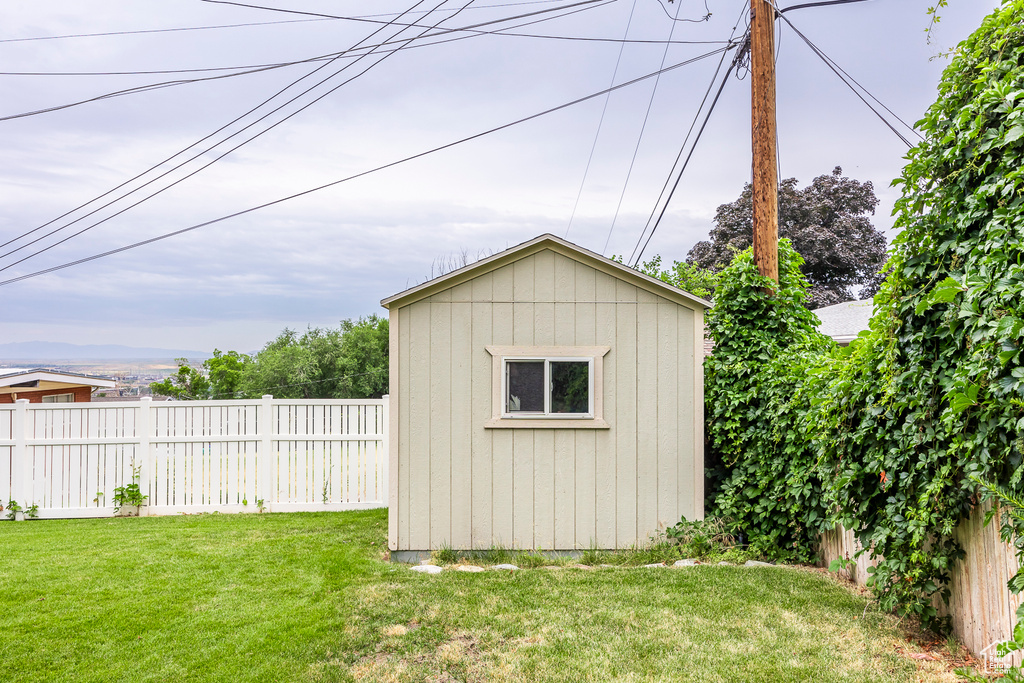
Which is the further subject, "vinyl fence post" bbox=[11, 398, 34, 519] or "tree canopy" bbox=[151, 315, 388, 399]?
"tree canopy" bbox=[151, 315, 388, 399]

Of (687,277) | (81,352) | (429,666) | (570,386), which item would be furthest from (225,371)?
(81,352)

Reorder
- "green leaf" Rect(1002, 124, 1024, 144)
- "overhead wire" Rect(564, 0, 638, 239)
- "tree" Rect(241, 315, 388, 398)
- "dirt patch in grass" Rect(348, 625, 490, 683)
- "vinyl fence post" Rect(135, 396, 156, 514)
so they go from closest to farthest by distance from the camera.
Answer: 1. "green leaf" Rect(1002, 124, 1024, 144)
2. "dirt patch in grass" Rect(348, 625, 490, 683)
3. "vinyl fence post" Rect(135, 396, 156, 514)
4. "overhead wire" Rect(564, 0, 638, 239)
5. "tree" Rect(241, 315, 388, 398)

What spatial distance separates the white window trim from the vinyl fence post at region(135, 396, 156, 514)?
4.86 m

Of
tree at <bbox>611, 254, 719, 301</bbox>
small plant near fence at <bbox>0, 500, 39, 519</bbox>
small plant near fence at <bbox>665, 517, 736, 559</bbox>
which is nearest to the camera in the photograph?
small plant near fence at <bbox>665, 517, 736, 559</bbox>

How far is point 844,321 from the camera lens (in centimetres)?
1355

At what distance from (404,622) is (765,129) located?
5.48 metres

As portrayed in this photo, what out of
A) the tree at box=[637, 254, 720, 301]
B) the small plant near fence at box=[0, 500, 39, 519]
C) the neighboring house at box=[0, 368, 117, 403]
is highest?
A: the tree at box=[637, 254, 720, 301]

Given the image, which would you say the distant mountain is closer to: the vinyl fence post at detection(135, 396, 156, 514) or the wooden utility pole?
the vinyl fence post at detection(135, 396, 156, 514)

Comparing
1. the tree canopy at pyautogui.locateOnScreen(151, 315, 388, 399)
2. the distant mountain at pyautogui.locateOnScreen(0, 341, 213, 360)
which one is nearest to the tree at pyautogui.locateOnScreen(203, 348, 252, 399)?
the distant mountain at pyautogui.locateOnScreen(0, 341, 213, 360)

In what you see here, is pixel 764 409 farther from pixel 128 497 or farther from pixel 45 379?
pixel 45 379

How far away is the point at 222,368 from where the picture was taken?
26.5 metres

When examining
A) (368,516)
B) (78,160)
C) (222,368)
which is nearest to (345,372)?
(222,368)

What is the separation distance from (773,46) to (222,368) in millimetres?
26573

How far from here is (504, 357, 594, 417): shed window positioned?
534 cm
